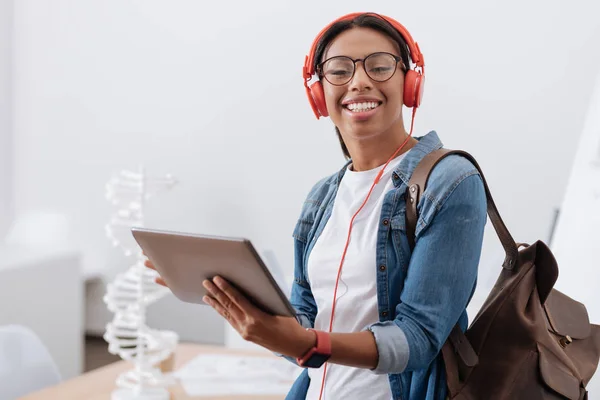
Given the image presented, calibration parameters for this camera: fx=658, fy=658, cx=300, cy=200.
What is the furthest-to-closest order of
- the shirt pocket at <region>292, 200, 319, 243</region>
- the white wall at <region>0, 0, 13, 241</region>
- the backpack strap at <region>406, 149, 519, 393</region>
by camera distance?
the white wall at <region>0, 0, 13, 241</region>
the shirt pocket at <region>292, 200, 319, 243</region>
the backpack strap at <region>406, 149, 519, 393</region>

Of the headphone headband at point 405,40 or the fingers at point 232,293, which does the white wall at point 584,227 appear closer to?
the headphone headband at point 405,40

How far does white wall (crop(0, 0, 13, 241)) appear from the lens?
13.5ft

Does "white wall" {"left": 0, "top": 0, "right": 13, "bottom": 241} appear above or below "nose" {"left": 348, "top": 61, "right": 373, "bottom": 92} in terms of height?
below

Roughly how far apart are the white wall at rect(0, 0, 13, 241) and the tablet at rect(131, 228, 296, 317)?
3.48 m

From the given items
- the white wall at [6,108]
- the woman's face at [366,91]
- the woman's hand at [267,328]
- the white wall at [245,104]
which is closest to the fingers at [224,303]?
the woman's hand at [267,328]

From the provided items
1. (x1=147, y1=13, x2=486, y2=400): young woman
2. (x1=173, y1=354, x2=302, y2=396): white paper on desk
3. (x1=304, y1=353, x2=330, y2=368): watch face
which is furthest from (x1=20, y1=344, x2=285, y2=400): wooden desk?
(x1=304, y1=353, x2=330, y2=368): watch face

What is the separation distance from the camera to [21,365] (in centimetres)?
190

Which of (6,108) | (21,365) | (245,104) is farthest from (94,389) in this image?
(6,108)

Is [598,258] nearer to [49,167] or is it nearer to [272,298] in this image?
[272,298]

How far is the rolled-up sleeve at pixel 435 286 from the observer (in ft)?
3.17

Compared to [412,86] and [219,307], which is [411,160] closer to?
[412,86]

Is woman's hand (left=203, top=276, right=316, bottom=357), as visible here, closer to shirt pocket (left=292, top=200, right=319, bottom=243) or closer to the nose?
shirt pocket (left=292, top=200, right=319, bottom=243)

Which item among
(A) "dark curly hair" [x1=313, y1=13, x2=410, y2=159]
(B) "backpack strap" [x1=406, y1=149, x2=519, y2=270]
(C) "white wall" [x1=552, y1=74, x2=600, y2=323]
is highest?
(A) "dark curly hair" [x1=313, y1=13, x2=410, y2=159]

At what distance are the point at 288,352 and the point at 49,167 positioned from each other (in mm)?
3587
